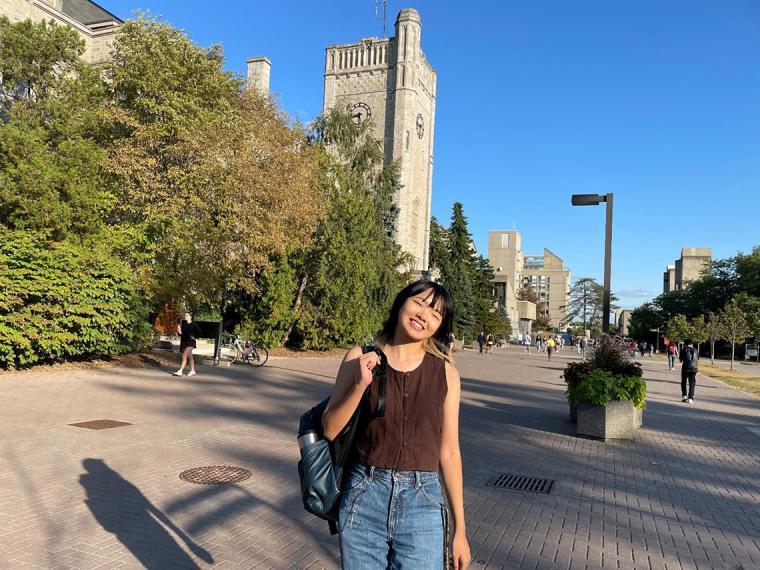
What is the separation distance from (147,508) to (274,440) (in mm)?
3133

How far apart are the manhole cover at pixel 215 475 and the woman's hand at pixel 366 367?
451cm

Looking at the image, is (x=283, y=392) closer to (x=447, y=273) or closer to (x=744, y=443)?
(x=744, y=443)

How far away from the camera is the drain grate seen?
6277 millimetres

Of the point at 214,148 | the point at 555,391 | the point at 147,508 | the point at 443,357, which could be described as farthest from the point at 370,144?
the point at 443,357

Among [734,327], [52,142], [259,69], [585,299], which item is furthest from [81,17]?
[585,299]

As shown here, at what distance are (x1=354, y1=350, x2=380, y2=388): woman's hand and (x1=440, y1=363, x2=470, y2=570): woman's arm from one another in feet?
1.27

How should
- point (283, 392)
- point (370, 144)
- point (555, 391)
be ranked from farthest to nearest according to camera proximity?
point (370, 144), point (555, 391), point (283, 392)

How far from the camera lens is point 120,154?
58.2ft

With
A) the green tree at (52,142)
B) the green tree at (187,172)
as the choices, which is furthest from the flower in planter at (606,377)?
the green tree at (52,142)

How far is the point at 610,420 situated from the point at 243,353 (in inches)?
498

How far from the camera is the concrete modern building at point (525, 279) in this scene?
322ft

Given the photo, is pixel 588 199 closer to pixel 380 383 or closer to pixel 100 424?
pixel 100 424

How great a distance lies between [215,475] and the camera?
616 cm

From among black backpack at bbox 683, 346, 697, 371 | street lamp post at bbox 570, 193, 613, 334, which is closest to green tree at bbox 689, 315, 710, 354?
black backpack at bbox 683, 346, 697, 371
